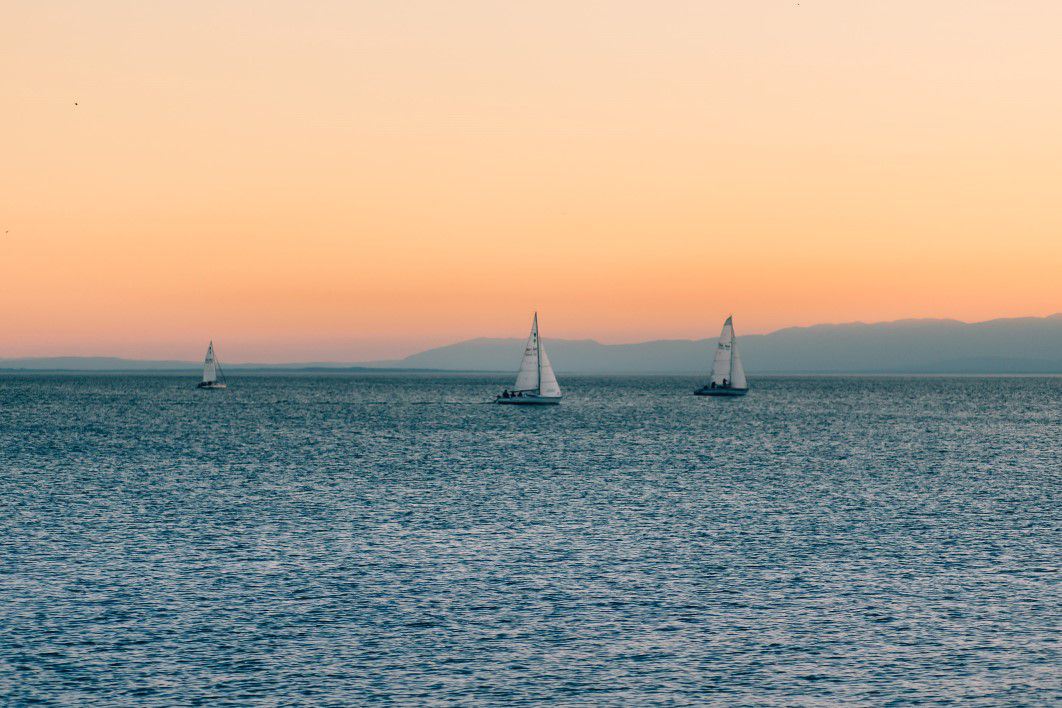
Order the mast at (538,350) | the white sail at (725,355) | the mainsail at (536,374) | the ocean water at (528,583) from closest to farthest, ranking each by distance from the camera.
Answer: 1. the ocean water at (528,583)
2. the mast at (538,350)
3. the mainsail at (536,374)
4. the white sail at (725,355)

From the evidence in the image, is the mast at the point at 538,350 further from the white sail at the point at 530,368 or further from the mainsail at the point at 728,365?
the mainsail at the point at 728,365

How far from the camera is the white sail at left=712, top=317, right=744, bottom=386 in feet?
589

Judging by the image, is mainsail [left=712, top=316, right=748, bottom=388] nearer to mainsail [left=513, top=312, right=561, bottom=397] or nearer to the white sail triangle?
the white sail triangle

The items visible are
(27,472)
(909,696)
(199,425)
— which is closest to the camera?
(909,696)

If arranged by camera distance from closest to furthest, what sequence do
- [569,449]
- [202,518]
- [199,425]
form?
[202,518] < [569,449] < [199,425]

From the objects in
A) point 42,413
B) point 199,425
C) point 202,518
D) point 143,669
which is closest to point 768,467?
point 202,518

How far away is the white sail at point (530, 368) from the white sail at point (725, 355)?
3670 cm

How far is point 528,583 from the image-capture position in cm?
3569

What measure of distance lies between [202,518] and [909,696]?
116 ft

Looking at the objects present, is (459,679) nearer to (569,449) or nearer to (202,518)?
(202,518)

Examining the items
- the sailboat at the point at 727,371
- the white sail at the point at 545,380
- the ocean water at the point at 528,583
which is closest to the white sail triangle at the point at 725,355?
the sailboat at the point at 727,371

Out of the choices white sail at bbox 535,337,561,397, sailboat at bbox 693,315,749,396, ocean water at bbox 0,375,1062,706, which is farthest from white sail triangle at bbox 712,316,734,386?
ocean water at bbox 0,375,1062,706

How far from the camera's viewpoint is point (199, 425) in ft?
445

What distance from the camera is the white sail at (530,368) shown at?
149300 millimetres
